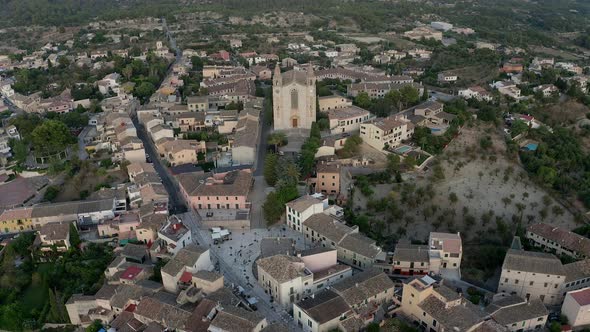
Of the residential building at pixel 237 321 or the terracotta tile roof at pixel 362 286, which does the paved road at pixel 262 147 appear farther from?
the residential building at pixel 237 321

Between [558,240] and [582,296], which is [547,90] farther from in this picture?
[582,296]

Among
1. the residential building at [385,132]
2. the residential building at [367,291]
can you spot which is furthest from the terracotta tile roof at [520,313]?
the residential building at [385,132]

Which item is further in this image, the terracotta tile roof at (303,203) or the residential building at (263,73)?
the residential building at (263,73)

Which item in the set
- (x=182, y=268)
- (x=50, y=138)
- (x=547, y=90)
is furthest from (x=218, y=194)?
(x=547, y=90)

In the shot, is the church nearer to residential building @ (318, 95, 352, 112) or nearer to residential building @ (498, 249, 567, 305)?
residential building @ (318, 95, 352, 112)

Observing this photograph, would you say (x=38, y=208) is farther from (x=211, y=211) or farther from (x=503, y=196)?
(x=503, y=196)

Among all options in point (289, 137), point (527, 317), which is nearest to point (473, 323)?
point (527, 317)
